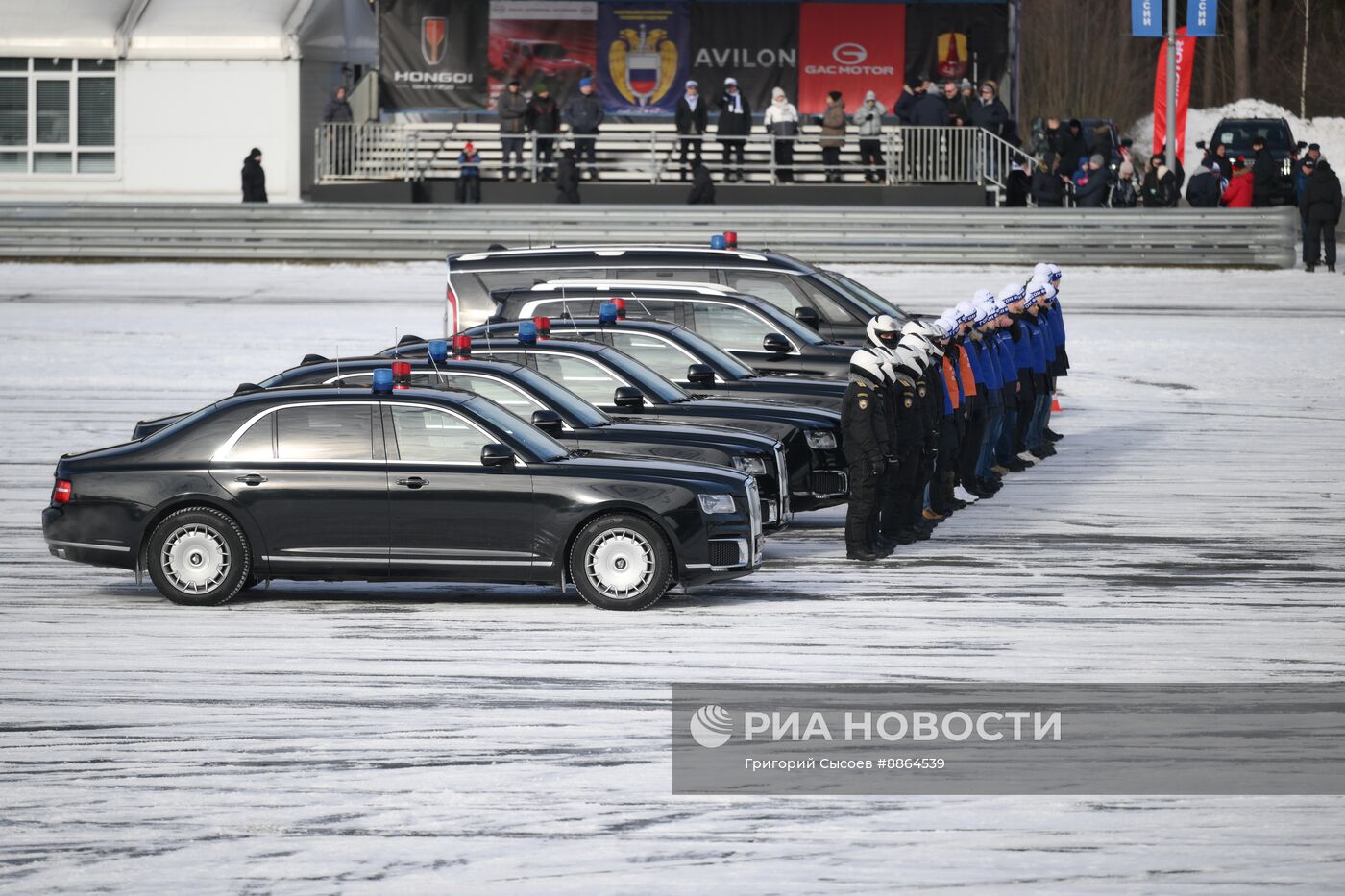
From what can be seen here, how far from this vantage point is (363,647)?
11289 mm

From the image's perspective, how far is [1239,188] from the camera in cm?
3891

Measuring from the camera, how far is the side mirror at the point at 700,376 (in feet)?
53.3

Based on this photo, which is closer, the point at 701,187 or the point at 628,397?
the point at 628,397

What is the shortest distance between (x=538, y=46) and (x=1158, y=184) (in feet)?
49.0

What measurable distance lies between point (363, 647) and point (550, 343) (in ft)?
15.1

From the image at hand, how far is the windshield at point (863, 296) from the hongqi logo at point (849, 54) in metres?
27.0

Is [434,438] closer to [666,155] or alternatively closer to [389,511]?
[389,511]

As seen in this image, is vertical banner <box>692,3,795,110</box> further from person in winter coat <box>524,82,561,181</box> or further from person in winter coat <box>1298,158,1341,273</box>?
person in winter coat <box>1298,158,1341,273</box>

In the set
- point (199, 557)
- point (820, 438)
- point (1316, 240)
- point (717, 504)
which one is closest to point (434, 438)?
point (199, 557)

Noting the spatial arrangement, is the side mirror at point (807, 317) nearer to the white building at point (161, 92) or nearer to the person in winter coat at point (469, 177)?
the person in winter coat at point (469, 177)

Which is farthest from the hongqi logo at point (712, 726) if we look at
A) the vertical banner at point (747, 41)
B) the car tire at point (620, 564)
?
the vertical banner at point (747, 41)

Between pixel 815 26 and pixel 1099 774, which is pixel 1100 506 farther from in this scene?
pixel 815 26

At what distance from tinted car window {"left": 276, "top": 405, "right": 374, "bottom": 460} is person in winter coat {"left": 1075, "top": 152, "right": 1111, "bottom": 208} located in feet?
88.4

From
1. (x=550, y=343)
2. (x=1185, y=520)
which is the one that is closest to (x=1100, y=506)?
(x=1185, y=520)
